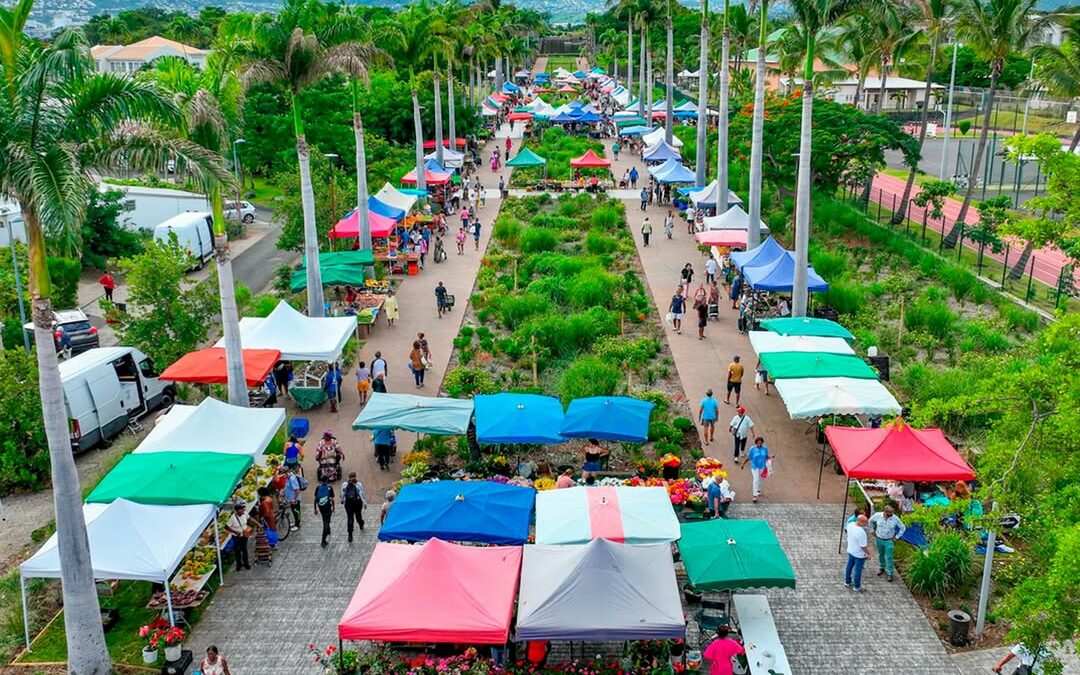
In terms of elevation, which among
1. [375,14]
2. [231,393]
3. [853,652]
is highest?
[375,14]

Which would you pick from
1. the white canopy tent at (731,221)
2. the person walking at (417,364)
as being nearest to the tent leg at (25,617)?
the person walking at (417,364)

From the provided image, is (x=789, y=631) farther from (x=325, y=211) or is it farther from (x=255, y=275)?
(x=255, y=275)

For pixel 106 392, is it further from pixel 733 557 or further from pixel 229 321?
pixel 733 557

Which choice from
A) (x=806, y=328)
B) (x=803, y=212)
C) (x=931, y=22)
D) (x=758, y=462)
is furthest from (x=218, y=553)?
(x=931, y=22)

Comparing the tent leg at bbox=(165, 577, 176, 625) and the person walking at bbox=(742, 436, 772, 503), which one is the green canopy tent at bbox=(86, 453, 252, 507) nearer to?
the tent leg at bbox=(165, 577, 176, 625)

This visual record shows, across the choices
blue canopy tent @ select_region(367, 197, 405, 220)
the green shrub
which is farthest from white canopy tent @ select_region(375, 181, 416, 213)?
the green shrub

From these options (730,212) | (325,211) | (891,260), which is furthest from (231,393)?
(891,260)
